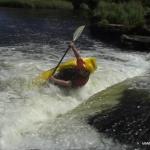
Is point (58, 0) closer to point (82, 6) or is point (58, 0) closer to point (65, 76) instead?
point (82, 6)

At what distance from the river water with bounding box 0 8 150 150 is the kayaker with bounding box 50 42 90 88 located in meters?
0.23

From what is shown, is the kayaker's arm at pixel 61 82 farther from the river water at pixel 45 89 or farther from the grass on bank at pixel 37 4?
the grass on bank at pixel 37 4

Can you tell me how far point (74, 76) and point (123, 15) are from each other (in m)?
13.4

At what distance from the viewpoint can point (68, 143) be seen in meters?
8.93

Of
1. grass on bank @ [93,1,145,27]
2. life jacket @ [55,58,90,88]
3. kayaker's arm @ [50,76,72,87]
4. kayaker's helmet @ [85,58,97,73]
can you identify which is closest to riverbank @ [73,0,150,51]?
grass on bank @ [93,1,145,27]

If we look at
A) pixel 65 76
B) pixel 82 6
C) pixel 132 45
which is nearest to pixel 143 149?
pixel 65 76

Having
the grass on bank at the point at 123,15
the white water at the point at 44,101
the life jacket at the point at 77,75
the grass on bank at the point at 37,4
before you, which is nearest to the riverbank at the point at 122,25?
the grass on bank at the point at 123,15

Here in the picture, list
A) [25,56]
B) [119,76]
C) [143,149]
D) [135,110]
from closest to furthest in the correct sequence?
[143,149] → [135,110] → [119,76] → [25,56]

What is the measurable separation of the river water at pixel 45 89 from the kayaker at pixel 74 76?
0.77 ft

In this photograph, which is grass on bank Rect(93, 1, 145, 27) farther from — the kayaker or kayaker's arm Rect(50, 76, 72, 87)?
kayaker's arm Rect(50, 76, 72, 87)

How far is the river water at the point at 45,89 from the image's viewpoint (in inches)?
357

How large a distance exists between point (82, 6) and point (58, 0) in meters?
2.79

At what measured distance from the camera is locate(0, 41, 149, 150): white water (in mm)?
9000

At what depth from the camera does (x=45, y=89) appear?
1214 cm
